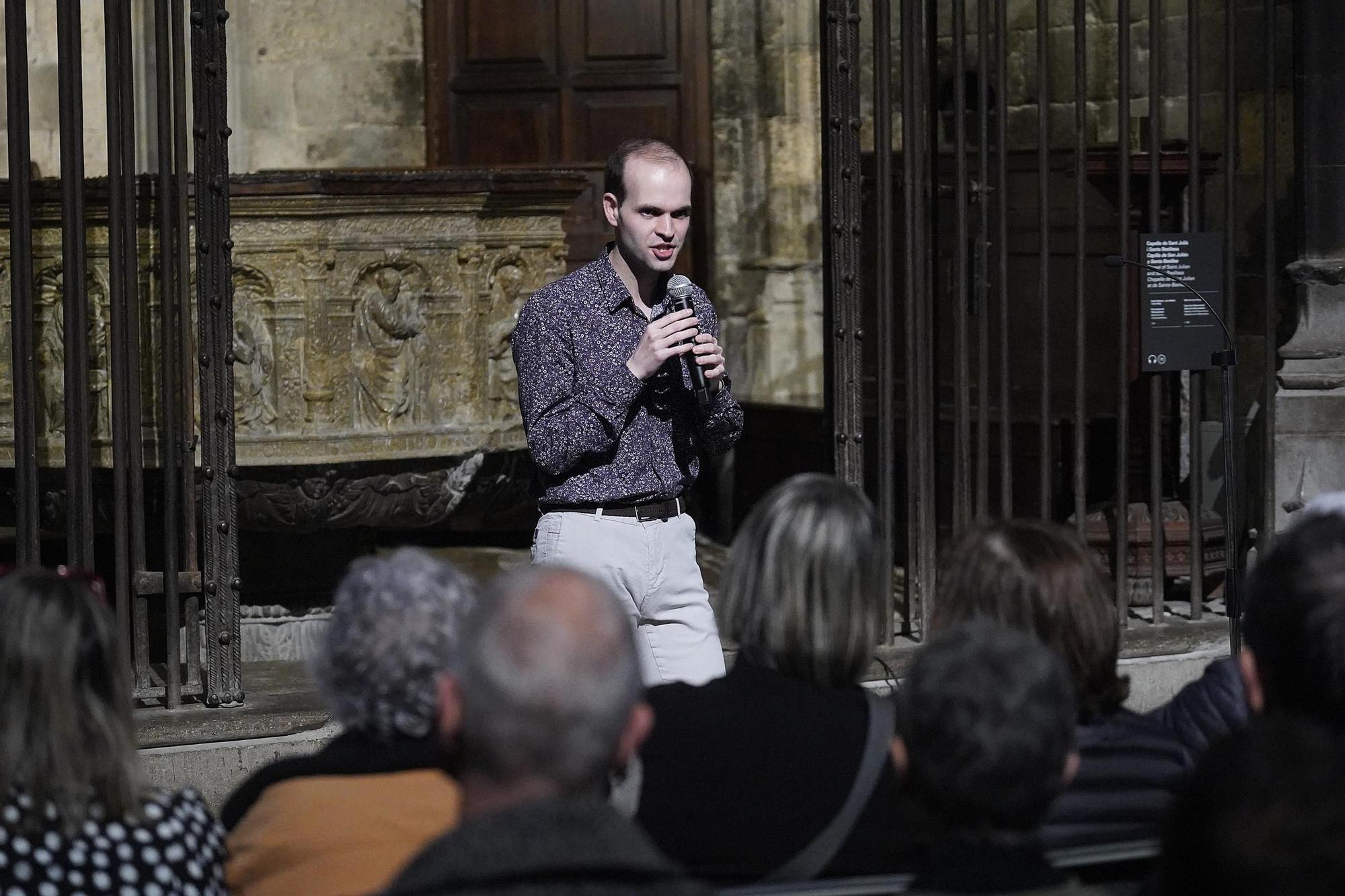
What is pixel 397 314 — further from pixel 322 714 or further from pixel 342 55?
pixel 342 55

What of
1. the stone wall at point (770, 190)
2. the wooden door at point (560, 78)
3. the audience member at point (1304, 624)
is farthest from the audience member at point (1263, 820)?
the wooden door at point (560, 78)

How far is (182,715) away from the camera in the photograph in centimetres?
571

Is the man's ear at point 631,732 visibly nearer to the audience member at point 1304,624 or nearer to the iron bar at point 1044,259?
the audience member at point 1304,624

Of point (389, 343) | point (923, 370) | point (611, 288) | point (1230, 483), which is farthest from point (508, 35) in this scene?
point (611, 288)

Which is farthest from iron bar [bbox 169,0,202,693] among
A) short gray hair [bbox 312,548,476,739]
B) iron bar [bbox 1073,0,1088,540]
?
short gray hair [bbox 312,548,476,739]

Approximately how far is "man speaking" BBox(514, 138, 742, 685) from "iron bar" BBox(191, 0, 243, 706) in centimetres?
127

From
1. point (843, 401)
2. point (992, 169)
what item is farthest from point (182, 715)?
point (992, 169)

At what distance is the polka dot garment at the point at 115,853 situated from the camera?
2775 millimetres

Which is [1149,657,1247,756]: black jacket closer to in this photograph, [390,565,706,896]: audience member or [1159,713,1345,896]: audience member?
[1159,713,1345,896]: audience member

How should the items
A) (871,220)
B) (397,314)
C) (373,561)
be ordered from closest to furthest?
1. (373,561)
2. (397,314)
3. (871,220)

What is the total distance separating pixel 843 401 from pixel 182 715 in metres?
2.20

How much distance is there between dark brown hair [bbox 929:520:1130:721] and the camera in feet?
10.4

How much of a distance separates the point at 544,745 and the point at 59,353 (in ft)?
16.4

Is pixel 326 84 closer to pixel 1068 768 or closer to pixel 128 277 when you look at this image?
pixel 128 277
